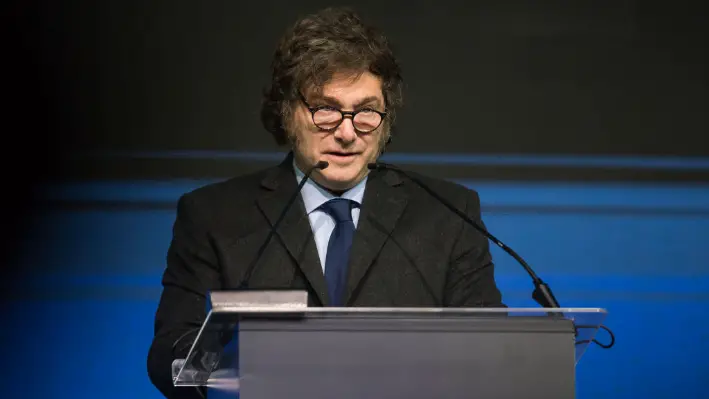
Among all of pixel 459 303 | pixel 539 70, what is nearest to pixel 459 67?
pixel 539 70

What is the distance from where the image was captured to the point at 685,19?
8.98 ft

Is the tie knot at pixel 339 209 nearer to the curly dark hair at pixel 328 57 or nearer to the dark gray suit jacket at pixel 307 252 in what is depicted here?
the dark gray suit jacket at pixel 307 252

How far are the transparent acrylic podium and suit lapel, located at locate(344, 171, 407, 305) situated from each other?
54 cm

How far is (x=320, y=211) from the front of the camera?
182 centimetres

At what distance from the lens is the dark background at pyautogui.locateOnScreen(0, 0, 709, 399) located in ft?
8.68

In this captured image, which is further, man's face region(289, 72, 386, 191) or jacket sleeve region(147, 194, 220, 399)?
man's face region(289, 72, 386, 191)

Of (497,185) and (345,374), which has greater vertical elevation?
(497,185)

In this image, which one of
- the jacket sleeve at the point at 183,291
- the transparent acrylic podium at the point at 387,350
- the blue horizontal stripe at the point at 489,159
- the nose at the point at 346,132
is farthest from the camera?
the blue horizontal stripe at the point at 489,159

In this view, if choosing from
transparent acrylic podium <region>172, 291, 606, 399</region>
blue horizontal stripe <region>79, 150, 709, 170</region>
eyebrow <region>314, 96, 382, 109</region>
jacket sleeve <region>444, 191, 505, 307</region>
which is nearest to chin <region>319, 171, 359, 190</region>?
eyebrow <region>314, 96, 382, 109</region>

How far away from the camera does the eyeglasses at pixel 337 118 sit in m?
1.77

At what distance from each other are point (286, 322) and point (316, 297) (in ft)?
1.81

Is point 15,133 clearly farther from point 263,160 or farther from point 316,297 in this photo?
point 316,297

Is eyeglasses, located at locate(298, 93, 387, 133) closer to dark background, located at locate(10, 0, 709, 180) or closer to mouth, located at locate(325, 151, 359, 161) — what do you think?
mouth, located at locate(325, 151, 359, 161)

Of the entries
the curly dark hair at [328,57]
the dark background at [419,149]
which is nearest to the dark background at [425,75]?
the dark background at [419,149]
